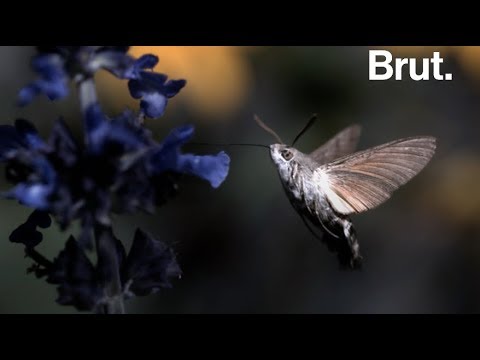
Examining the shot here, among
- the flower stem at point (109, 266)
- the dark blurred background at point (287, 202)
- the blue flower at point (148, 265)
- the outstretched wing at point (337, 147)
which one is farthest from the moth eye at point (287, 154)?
the dark blurred background at point (287, 202)

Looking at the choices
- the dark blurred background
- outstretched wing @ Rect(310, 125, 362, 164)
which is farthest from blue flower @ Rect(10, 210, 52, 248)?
the dark blurred background

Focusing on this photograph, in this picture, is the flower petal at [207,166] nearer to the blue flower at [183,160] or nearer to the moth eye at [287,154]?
the blue flower at [183,160]

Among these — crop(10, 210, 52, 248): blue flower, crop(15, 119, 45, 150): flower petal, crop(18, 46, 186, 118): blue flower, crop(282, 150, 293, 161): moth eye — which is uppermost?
crop(18, 46, 186, 118): blue flower

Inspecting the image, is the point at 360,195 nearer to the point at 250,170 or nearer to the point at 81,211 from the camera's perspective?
the point at 81,211

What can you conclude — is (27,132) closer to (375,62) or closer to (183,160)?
(183,160)

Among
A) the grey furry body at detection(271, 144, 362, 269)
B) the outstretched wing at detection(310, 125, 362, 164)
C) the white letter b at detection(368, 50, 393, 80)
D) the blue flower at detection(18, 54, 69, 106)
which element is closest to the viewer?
the blue flower at detection(18, 54, 69, 106)

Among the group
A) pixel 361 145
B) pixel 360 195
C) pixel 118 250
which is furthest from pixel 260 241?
pixel 118 250

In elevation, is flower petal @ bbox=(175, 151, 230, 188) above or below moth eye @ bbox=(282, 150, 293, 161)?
below

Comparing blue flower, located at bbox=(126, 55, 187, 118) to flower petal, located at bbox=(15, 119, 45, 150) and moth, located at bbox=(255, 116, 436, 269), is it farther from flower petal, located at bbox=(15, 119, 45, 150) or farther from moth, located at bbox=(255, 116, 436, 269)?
moth, located at bbox=(255, 116, 436, 269)
